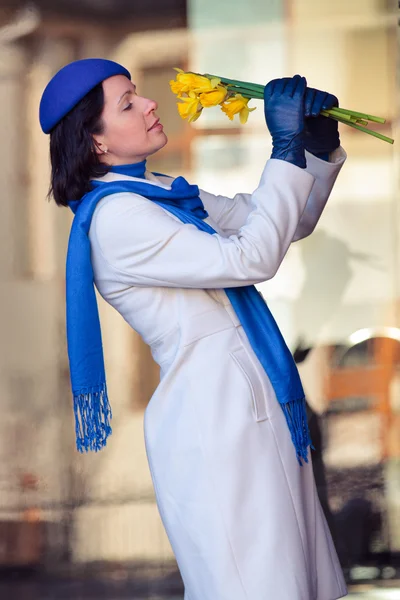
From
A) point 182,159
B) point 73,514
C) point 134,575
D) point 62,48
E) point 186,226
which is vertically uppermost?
point 62,48

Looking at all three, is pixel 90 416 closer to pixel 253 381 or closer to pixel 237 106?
pixel 253 381

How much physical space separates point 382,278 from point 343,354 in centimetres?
33

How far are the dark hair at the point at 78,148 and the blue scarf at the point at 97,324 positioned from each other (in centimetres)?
3

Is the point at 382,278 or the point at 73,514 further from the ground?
the point at 382,278

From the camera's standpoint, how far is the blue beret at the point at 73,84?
2.20 m

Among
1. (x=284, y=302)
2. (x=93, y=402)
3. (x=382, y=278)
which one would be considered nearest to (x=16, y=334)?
(x=284, y=302)

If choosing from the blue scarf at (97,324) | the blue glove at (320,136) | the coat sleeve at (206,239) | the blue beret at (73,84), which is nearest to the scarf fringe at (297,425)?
the blue scarf at (97,324)

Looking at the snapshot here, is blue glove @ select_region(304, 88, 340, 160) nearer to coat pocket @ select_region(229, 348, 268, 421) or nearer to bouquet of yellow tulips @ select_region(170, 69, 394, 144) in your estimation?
bouquet of yellow tulips @ select_region(170, 69, 394, 144)

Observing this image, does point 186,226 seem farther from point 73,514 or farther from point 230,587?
point 73,514

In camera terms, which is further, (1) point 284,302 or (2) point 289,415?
(1) point 284,302

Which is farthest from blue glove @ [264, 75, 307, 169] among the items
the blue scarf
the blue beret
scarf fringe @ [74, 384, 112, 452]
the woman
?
scarf fringe @ [74, 384, 112, 452]

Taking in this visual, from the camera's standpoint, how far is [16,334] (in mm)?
4059

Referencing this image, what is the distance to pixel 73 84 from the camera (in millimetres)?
2203

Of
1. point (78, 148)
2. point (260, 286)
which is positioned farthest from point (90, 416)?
point (260, 286)
